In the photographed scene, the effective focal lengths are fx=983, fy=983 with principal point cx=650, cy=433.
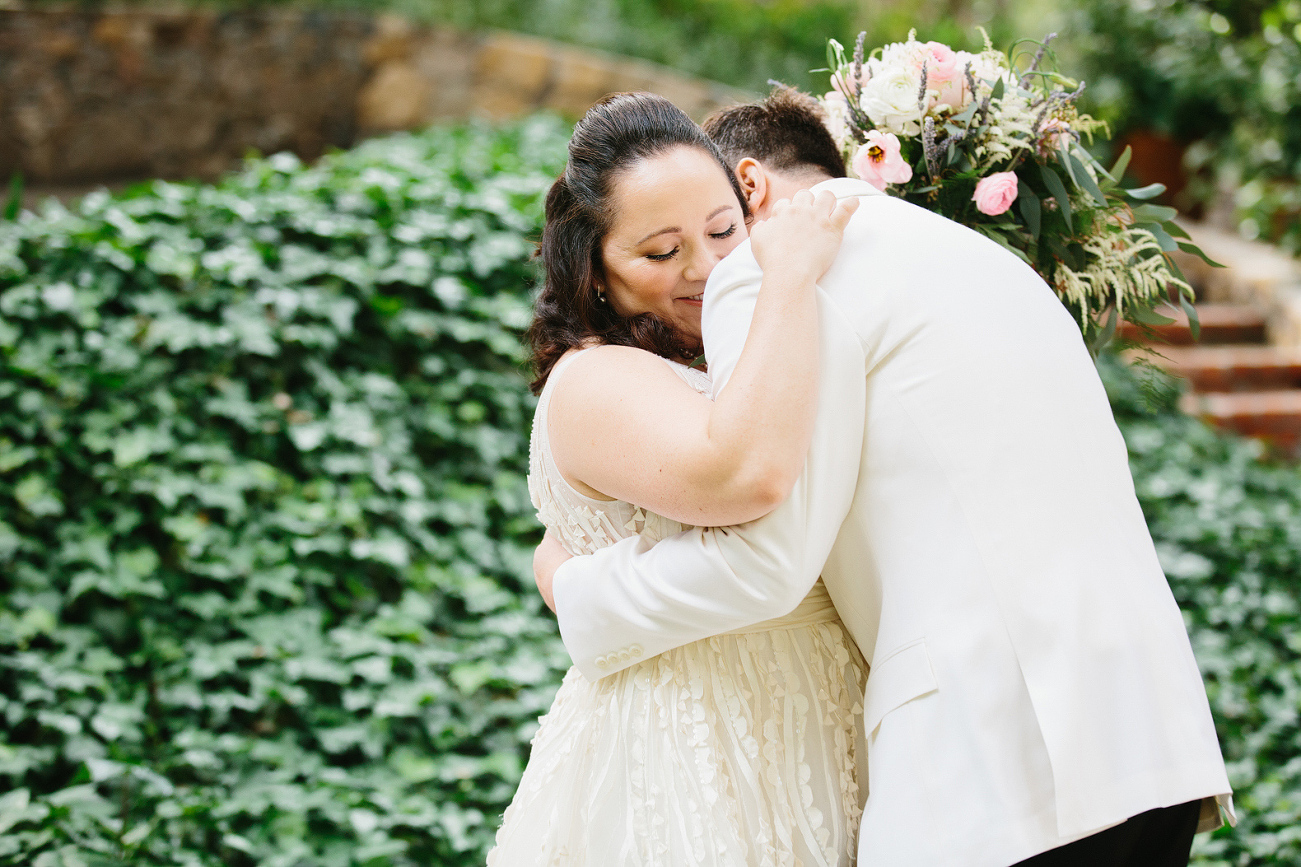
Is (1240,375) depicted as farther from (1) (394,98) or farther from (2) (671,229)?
(1) (394,98)

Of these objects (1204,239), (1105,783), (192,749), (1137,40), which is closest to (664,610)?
(1105,783)

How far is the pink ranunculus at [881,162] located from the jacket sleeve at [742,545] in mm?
449

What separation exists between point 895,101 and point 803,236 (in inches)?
21.8

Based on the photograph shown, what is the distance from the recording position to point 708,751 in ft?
5.06

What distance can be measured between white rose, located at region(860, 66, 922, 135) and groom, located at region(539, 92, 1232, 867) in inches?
16.5

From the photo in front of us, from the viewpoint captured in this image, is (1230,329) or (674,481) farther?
(1230,329)

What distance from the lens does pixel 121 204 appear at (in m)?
Result: 4.17

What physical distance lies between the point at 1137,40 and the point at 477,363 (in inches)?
305

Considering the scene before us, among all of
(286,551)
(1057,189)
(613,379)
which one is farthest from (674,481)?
(286,551)

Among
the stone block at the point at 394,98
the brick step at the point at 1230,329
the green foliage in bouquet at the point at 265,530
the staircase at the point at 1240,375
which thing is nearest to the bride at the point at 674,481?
the green foliage in bouquet at the point at 265,530

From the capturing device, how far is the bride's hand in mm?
1354

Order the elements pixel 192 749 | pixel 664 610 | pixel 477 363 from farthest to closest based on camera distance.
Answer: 1. pixel 477 363
2. pixel 192 749
3. pixel 664 610

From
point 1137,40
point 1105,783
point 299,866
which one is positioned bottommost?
point 299,866

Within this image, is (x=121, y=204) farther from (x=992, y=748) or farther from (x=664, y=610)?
(x=992, y=748)
